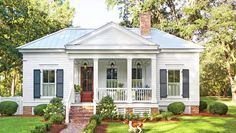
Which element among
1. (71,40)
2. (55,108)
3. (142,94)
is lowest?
(55,108)

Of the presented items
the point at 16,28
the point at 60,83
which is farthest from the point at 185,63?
the point at 16,28

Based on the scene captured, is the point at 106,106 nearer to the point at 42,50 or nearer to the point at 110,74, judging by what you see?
the point at 110,74

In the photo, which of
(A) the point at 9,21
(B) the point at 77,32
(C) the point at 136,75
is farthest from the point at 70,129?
(A) the point at 9,21

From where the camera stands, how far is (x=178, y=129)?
16.2 metres

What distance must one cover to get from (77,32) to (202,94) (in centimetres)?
3022

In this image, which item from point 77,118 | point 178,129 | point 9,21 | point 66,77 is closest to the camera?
point 178,129

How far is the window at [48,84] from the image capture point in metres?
24.1

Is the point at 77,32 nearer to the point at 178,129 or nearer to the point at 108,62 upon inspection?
the point at 108,62

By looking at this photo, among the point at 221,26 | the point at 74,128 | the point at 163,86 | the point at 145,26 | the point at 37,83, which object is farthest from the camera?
the point at 221,26

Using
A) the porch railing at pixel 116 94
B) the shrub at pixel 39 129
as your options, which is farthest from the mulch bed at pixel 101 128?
the porch railing at pixel 116 94

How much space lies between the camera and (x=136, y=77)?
25.1 metres

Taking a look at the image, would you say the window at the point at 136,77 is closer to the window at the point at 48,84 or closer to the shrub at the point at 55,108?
the window at the point at 48,84

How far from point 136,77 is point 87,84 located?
3.27 m

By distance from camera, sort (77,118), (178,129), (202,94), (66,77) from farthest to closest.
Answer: (202,94)
(66,77)
(77,118)
(178,129)
